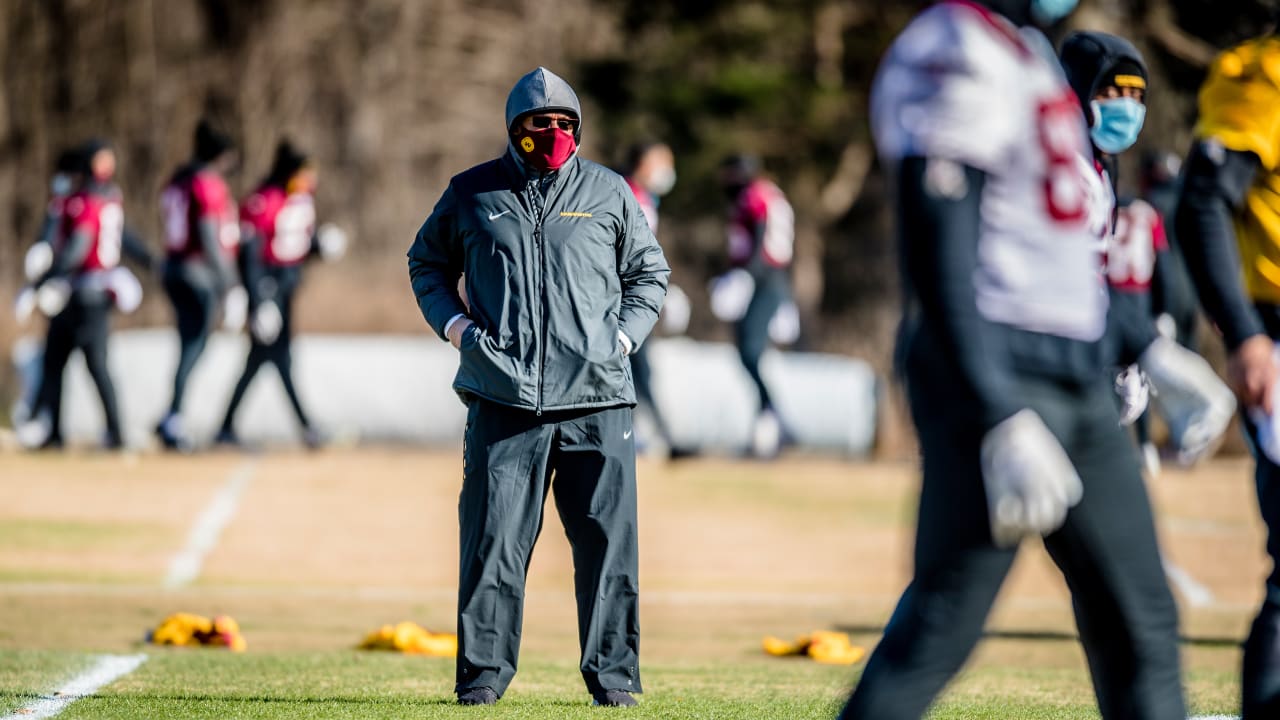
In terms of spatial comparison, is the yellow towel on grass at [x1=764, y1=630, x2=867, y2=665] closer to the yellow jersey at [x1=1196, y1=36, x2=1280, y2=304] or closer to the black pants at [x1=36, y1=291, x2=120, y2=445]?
the yellow jersey at [x1=1196, y1=36, x2=1280, y2=304]

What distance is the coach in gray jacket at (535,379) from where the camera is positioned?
6434 mm

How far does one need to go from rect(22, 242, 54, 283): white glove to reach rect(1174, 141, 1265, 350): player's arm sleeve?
12272 mm

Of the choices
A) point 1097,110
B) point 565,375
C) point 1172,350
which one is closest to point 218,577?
point 565,375

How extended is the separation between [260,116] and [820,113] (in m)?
10.4

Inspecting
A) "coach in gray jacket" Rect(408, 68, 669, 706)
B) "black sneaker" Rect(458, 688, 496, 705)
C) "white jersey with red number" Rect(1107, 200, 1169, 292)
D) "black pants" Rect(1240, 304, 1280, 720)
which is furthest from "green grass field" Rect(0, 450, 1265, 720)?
"white jersey with red number" Rect(1107, 200, 1169, 292)

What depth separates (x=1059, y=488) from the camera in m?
3.75

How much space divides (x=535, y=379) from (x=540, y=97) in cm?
96

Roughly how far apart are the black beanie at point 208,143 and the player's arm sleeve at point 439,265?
9.30m

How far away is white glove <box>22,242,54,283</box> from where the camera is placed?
15.7 meters

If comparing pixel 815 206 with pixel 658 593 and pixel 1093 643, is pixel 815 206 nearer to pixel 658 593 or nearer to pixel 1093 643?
pixel 658 593

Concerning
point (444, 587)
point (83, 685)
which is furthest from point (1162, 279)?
point (83, 685)

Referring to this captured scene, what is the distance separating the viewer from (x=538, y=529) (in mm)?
6562

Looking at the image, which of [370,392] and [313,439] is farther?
[370,392]

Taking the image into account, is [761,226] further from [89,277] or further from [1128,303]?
[1128,303]
